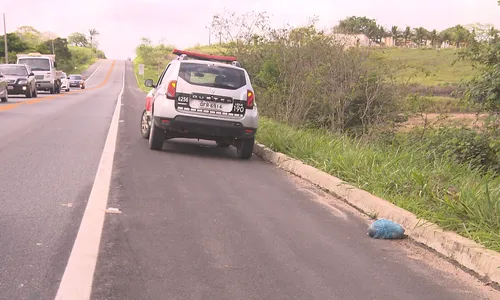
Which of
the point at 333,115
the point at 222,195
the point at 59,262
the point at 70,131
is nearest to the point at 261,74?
the point at 333,115

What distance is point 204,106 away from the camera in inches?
381

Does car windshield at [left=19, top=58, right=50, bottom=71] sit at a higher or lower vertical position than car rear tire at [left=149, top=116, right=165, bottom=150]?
higher

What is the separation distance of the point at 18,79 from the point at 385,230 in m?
25.2

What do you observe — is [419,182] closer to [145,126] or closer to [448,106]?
[145,126]

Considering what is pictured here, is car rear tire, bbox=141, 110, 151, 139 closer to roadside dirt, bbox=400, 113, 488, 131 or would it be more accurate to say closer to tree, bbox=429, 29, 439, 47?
roadside dirt, bbox=400, 113, 488, 131

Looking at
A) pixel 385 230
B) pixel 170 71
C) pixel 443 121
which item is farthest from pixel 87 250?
pixel 443 121

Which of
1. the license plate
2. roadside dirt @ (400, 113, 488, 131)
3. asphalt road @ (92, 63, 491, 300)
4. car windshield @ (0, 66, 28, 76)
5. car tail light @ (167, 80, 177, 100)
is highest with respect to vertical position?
car tail light @ (167, 80, 177, 100)

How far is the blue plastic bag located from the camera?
544 centimetres

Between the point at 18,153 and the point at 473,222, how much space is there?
7098mm

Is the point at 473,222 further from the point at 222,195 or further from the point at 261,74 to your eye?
the point at 261,74

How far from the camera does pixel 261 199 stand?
22.2ft

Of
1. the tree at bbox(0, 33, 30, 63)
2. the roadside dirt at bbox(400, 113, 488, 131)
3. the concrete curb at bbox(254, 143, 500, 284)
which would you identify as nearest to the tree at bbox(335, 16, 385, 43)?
the roadside dirt at bbox(400, 113, 488, 131)

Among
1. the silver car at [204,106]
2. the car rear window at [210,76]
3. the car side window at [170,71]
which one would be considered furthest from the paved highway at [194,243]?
the car side window at [170,71]

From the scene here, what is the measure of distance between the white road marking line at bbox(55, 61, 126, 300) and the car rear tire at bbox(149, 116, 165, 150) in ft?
8.43
